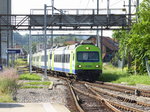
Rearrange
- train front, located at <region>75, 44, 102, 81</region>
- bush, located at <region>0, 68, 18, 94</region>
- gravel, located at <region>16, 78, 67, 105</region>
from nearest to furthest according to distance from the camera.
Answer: gravel, located at <region>16, 78, 67, 105</region>, bush, located at <region>0, 68, 18, 94</region>, train front, located at <region>75, 44, 102, 81</region>

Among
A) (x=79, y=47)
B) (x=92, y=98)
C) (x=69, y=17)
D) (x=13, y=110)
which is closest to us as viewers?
(x=13, y=110)

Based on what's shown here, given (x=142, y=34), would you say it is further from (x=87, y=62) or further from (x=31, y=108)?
(x=31, y=108)

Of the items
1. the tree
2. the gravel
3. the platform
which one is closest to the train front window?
the tree

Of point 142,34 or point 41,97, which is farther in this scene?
point 142,34

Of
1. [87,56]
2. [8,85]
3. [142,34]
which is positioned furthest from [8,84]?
[142,34]

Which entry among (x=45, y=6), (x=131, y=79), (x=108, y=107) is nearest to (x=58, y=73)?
(x=45, y=6)

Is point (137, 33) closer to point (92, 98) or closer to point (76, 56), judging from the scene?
point (76, 56)

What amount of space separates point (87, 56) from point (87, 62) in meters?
0.50

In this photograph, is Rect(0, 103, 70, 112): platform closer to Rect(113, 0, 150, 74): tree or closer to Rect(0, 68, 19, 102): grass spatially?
Rect(0, 68, 19, 102): grass

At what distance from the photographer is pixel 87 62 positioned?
29.1 meters

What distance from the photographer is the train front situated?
94.4ft

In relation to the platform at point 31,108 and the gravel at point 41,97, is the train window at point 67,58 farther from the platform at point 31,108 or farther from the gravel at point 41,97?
the platform at point 31,108

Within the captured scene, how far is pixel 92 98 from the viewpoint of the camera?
16234 mm

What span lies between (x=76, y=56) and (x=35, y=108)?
663 inches
